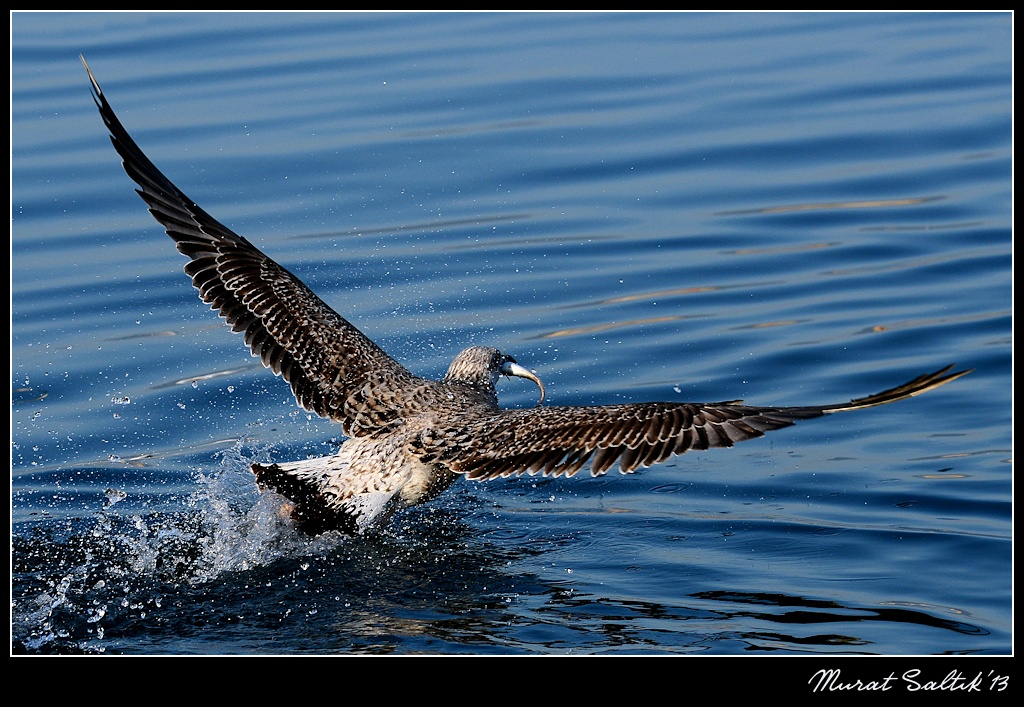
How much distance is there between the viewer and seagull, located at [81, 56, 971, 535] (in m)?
5.86

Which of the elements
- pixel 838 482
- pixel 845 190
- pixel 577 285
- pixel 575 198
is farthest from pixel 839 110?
pixel 838 482

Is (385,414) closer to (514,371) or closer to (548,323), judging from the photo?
(514,371)

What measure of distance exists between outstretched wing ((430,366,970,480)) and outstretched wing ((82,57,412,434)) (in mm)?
758

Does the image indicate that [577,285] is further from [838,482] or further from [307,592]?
[307,592]

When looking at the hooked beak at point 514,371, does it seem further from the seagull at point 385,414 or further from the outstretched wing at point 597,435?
the outstretched wing at point 597,435

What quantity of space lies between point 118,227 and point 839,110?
21.4 feet

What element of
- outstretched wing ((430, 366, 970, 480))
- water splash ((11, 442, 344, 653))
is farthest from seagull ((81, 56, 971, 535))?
water splash ((11, 442, 344, 653))

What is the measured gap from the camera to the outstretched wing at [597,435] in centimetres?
573

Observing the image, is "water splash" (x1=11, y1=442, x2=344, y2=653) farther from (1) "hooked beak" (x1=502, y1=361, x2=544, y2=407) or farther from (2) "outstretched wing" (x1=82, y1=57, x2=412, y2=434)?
(1) "hooked beak" (x1=502, y1=361, x2=544, y2=407)

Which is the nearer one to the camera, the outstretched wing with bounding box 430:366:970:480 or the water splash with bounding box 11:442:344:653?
the water splash with bounding box 11:442:344:653

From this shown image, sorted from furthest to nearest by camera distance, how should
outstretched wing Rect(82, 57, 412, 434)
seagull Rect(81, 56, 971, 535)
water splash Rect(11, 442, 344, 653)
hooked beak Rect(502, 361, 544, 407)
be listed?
hooked beak Rect(502, 361, 544, 407), outstretched wing Rect(82, 57, 412, 434), seagull Rect(81, 56, 971, 535), water splash Rect(11, 442, 344, 653)

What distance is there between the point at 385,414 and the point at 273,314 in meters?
0.80

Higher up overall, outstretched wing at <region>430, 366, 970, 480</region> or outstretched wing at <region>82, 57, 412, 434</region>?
outstretched wing at <region>82, 57, 412, 434</region>

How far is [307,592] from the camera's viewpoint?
596cm
